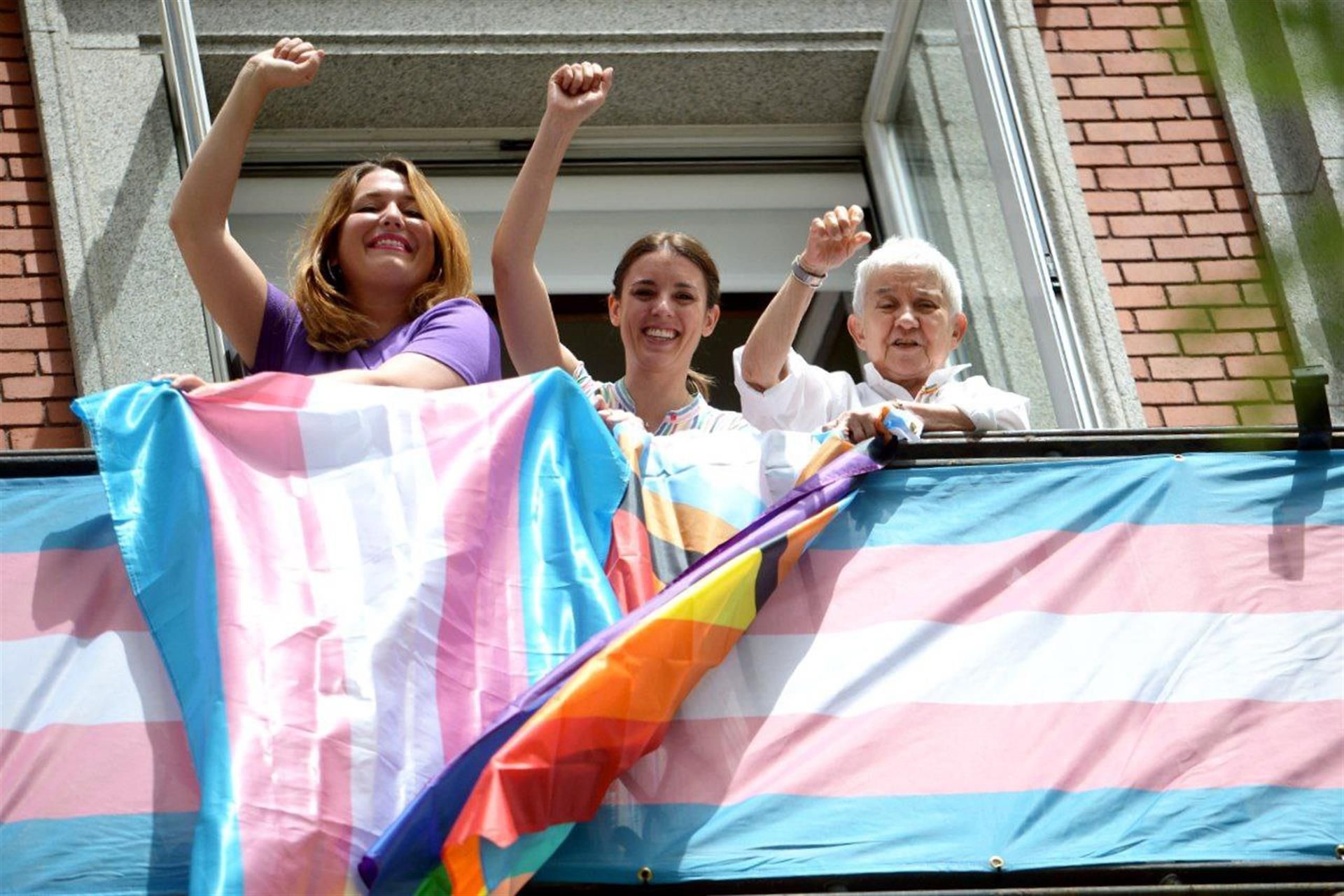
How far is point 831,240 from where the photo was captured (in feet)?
15.7

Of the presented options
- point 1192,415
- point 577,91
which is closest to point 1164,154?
point 1192,415

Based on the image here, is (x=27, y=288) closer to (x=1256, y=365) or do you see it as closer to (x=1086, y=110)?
(x=1086, y=110)

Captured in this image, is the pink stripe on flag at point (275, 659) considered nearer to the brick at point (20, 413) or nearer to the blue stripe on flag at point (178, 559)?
the blue stripe on flag at point (178, 559)

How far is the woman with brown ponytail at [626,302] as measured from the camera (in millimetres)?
4633

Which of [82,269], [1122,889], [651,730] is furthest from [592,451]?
[82,269]

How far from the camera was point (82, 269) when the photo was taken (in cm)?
640

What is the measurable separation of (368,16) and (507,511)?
3.87 m

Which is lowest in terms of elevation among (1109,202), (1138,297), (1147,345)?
(1147,345)

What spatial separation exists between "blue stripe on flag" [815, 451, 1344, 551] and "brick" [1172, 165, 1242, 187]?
10.2 ft

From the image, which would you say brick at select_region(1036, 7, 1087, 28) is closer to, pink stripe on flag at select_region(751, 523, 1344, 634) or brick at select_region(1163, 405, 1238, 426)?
brick at select_region(1163, 405, 1238, 426)

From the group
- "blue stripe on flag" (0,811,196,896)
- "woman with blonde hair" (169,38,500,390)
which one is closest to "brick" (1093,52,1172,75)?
"woman with blonde hair" (169,38,500,390)

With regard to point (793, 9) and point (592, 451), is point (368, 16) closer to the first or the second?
point (793, 9)

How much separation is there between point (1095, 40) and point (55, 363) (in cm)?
408

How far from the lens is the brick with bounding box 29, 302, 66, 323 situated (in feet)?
21.0
